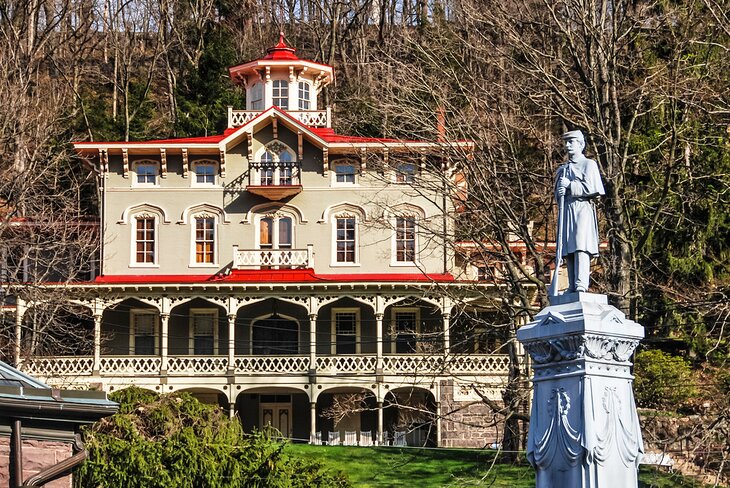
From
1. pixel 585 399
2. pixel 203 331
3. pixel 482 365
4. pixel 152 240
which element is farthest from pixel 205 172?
pixel 585 399

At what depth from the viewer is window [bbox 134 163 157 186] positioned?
164 feet

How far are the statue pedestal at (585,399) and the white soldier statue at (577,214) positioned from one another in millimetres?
470

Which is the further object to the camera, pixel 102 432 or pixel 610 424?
pixel 102 432

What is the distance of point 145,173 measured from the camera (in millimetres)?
50188

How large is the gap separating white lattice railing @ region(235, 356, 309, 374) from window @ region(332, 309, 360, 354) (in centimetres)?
204

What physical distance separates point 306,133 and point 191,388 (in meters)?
9.42

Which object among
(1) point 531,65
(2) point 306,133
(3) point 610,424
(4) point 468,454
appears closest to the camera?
(3) point 610,424

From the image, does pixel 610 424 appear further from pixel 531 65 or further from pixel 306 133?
pixel 306 133

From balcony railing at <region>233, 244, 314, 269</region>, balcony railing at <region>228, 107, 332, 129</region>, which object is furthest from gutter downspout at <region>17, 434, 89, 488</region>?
balcony railing at <region>228, 107, 332, 129</region>

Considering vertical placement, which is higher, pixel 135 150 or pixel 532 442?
pixel 135 150

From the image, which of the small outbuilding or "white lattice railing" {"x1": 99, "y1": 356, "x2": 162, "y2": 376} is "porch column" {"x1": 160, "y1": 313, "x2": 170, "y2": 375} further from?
the small outbuilding

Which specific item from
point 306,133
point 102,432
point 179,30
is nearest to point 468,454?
point 102,432

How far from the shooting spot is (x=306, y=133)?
162 feet

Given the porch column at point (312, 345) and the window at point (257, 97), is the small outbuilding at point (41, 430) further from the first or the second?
the window at point (257, 97)
